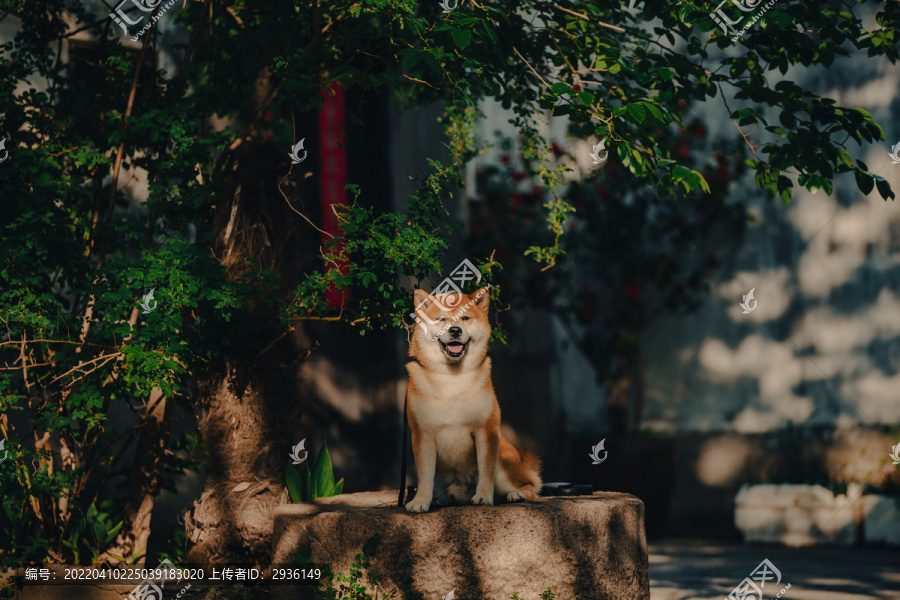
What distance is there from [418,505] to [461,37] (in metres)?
2.34

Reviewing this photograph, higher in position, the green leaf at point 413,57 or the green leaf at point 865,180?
the green leaf at point 413,57

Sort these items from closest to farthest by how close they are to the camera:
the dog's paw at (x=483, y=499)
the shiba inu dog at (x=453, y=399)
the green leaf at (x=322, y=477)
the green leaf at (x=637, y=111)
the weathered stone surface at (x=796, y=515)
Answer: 1. the green leaf at (x=637, y=111)
2. the shiba inu dog at (x=453, y=399)
3. the dog's paw at (x=483, y=499)
4. the green leaf at (x=322, y=477)
5. the weathered stone surface at (x=796, y=515)

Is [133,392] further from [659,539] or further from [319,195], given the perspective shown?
[659,539]

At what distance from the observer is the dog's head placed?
421 centimetres

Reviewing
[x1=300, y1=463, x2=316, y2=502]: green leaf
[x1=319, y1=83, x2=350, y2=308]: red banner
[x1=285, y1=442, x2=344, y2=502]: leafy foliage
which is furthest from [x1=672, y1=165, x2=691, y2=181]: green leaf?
[x1=319, y1=83, x2=350, y2=308]: red banner

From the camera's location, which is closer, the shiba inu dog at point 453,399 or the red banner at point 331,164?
the shiba inu dog at point 453,399

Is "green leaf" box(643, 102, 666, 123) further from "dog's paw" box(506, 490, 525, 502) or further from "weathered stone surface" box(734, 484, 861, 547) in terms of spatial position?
"weathered stone surface" box(734, 484, 861, 547)

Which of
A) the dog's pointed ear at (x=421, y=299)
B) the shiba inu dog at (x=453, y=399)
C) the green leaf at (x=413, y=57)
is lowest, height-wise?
the shiba inu dog at (x=453, y=399)

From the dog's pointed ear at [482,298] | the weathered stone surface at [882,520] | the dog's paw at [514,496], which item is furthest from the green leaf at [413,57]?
the weathered stone surface at [882,520]

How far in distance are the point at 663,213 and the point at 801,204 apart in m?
1.41

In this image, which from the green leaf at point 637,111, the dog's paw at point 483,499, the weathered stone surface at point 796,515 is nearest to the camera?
the green leaf at point 637,111

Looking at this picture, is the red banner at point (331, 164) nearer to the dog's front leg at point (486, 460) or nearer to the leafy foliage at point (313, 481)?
the leafy foliage at point (313, 481)

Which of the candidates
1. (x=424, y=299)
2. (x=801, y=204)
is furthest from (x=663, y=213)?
(x=424, y=299)

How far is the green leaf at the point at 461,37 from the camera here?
391cm
